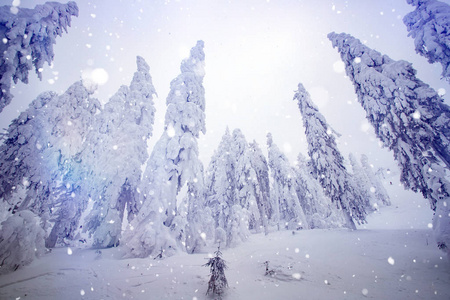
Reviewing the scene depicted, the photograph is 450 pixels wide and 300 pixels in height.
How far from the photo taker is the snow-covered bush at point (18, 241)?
6430 millimetres

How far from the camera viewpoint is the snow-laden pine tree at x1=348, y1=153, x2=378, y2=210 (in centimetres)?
3612

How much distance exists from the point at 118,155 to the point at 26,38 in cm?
918

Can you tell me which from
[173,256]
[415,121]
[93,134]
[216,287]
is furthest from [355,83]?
[93,134]

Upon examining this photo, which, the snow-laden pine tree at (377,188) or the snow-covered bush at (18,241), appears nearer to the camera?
the snow-covered bush at (18,241)

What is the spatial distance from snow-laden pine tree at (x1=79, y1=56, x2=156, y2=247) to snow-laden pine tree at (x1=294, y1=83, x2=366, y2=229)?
1504 centimetres

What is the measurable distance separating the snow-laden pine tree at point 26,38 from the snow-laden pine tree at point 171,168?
655 cm

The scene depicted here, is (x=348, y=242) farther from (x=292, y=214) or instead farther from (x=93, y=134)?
(x=93, y=134)

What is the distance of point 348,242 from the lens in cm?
1212

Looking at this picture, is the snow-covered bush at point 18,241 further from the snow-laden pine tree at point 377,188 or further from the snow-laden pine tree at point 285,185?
the snow-laden pine tree at point 377,188

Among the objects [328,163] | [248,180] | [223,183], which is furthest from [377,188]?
Result: [223,183]

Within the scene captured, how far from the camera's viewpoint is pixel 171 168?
12.2 metres

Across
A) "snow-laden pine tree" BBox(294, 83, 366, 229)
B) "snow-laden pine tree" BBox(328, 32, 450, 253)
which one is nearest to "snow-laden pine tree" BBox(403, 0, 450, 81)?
"snow-laden pine tree" BBox(328, 32, 450, 253)

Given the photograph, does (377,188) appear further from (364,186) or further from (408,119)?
(408,119)


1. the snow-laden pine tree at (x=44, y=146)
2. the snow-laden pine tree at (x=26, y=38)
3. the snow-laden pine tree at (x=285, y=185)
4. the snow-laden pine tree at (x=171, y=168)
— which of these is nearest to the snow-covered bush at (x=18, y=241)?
the snow-laden pine tree at (x=171, y=168)
